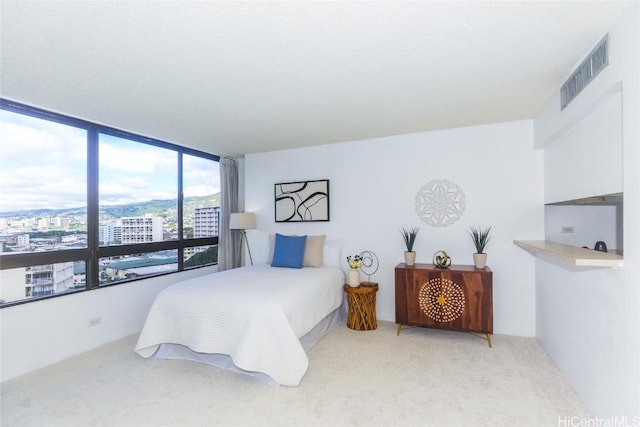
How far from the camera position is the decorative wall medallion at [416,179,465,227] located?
149 inches

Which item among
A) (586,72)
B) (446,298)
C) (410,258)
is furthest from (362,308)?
(586,72)

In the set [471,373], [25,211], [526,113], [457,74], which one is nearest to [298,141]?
[457,74]

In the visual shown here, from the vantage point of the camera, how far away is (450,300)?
3.33m

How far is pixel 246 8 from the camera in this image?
1602mm

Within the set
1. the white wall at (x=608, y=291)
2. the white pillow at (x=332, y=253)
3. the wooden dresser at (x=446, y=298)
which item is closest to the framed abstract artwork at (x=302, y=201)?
the white pillow at (x=332, y=253)

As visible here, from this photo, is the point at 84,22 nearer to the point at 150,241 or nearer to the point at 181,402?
the point at 181,402

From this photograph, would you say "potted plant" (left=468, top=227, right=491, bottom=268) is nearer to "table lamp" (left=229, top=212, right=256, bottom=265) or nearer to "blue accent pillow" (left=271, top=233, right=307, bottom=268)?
"blue accent pillow" (left=271, top=233, right=307, bottom=268)

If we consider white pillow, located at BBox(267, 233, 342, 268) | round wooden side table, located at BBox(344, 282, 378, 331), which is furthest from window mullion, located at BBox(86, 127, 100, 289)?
round wooden side table, located at BBox(344, 282, 378, 331)

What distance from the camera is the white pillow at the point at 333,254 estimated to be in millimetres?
4289

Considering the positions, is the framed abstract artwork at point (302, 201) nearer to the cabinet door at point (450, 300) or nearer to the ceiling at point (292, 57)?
the ceiling at point (292, 57)

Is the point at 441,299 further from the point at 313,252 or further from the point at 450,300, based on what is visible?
the point at 313,252

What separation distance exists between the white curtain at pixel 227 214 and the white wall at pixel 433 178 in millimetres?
822

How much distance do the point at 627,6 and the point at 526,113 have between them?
1771 mm

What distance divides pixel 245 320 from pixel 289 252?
5.28ft
